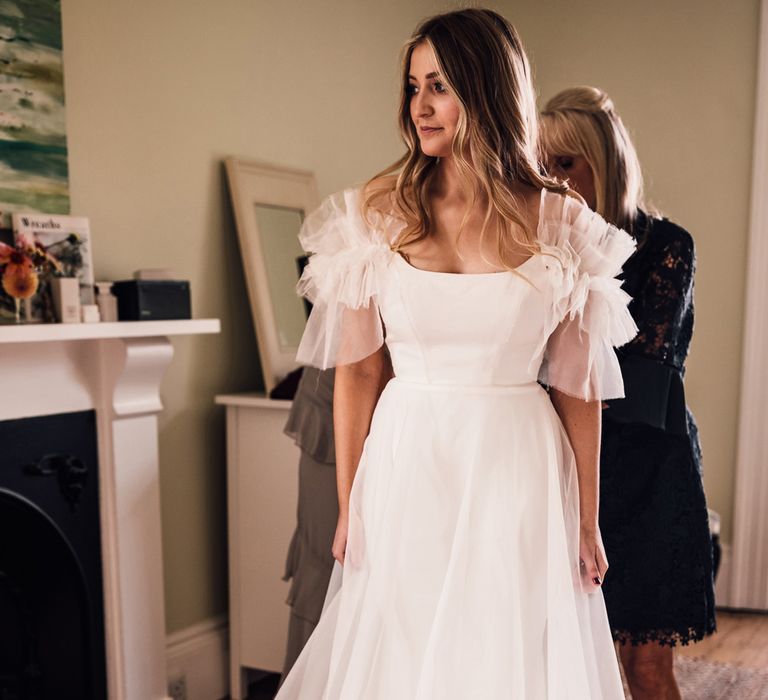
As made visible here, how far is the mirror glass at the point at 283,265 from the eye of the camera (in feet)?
9.32

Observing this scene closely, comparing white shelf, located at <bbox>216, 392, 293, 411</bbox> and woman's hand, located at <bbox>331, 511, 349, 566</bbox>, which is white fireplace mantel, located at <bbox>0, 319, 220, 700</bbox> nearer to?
white shelf, located at <bbox>216, 392, 293, 411</bbox>

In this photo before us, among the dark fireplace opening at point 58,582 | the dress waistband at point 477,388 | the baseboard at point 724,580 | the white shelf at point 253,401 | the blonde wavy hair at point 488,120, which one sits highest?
the blonde wavy hair at point 488,120

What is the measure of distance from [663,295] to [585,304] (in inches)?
19.7

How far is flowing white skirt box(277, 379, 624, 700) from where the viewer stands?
134cm

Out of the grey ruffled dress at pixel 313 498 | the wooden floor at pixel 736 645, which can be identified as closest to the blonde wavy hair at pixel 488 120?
the grey ruffled dress at pixel 313 498

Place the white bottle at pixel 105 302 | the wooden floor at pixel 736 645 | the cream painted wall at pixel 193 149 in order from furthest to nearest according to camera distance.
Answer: the wooden floor at pixel 736 645
the cream painted wall at pixel 193 149
the white bottle at pixel 105 302

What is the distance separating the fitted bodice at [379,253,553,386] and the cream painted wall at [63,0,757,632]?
121 cm

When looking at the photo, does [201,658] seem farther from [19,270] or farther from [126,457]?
[19,270]

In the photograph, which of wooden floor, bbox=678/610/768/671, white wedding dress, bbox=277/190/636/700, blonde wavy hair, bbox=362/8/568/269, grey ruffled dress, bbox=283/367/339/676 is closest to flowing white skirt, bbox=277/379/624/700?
white wedding dress, bbox=277/190/636/700

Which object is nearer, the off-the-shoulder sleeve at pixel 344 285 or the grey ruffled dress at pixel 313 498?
the off-the-shoulder sleeve at pixel 344 285

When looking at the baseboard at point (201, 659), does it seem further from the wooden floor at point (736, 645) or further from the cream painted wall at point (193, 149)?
the wooden floor at point (736, 645)

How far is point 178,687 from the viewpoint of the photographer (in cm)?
261

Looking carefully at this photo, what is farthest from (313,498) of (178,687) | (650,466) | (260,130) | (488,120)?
(260,130)

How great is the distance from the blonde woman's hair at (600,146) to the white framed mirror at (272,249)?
1091 millimetres
